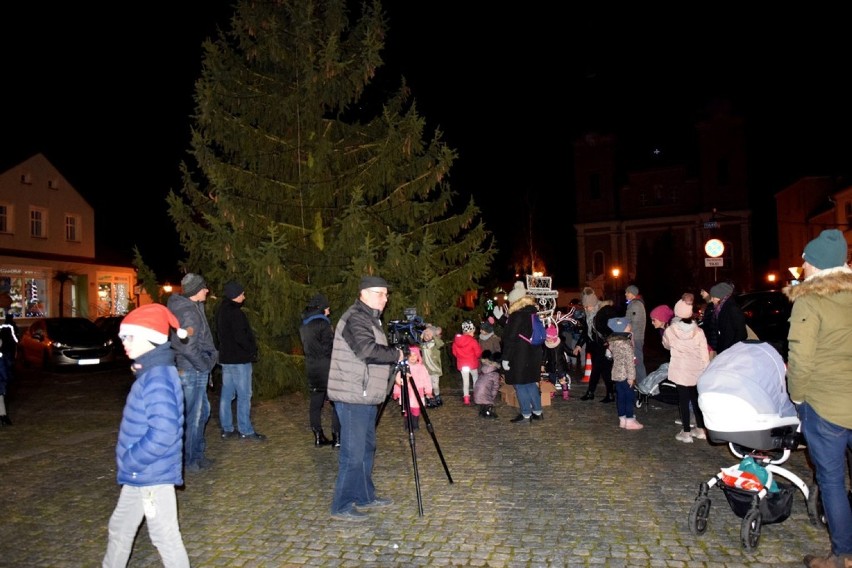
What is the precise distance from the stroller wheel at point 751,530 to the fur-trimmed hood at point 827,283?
1.66 meters

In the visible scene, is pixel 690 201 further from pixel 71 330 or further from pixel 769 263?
pixel 71 330

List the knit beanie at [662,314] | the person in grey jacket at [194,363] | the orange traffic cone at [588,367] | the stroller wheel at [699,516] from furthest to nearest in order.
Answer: the orange traffic cone at [588,367] → the knit beanie at [662,314] → the person in grey jacket at [194,363] → the stroller wheel at [699,516]

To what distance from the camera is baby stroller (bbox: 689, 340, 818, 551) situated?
478 cm

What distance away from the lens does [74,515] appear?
5840mm

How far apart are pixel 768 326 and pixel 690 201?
31.7 meters

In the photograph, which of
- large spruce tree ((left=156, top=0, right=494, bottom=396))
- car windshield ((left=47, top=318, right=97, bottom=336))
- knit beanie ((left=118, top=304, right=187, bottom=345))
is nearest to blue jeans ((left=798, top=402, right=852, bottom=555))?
knit beanie ((left=118, top=304, right=187, bottom=345))

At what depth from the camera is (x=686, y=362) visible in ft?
26.3

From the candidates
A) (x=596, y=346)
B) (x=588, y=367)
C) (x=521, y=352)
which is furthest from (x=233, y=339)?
(x=588, y=367)

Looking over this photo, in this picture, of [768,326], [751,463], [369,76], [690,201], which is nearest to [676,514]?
[751,463]

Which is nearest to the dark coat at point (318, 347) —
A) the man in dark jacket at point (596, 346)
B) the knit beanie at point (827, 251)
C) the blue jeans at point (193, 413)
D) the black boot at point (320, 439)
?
the black boot at point (320, 439)

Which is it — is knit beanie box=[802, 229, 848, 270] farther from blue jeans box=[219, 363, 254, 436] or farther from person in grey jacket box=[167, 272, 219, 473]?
blue jeans box=[219, 363, 254, 436]

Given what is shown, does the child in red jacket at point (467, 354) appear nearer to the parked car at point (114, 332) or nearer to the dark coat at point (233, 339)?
the dark coat at point (233, 339)

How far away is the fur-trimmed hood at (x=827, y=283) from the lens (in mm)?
4289

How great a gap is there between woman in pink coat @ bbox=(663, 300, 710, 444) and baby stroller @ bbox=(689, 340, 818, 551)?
2853 millimetres
